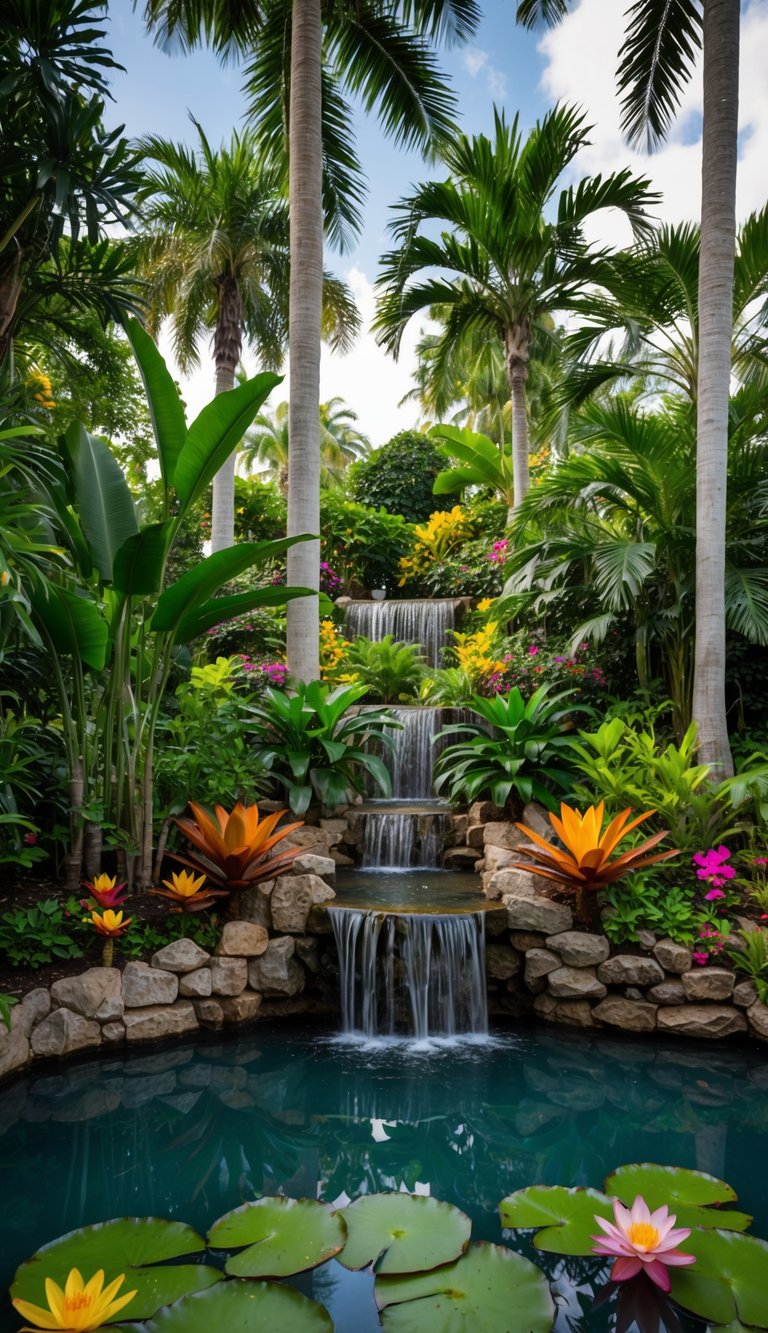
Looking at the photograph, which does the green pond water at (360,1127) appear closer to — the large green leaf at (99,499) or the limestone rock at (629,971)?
the limestone rock at (629,971)

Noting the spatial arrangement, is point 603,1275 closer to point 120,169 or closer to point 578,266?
point 120,169

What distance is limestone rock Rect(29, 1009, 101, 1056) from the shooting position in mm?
4164

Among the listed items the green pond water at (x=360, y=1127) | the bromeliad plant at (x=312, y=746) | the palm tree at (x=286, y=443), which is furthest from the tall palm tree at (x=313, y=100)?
the palm tree at (x=286, y=443)

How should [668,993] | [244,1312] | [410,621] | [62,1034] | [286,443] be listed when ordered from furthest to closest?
[286,443], [410,621], [668,993], [62,1034], [244,1312]

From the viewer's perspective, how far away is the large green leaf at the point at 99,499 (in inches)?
193

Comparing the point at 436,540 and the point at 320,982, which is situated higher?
the point at 436,540

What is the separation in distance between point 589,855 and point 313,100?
7.10 m

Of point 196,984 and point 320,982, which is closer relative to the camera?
point 196,984

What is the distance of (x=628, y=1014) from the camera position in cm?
472

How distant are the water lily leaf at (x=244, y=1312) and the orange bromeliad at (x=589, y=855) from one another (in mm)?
2981

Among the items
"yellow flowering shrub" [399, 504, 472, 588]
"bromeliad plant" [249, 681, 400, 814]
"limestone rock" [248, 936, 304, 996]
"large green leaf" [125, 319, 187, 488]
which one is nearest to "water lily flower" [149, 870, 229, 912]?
"limestone rock" [248, 936, 304, 996]

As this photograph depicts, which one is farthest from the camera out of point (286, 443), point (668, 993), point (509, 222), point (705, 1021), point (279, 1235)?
point (286, 443)

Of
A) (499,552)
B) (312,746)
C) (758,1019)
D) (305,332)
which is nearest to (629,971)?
(758,1019)

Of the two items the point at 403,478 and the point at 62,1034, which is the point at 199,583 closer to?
the point at 62,1034
